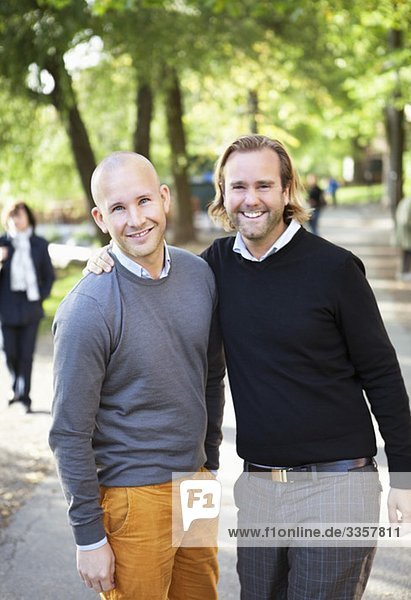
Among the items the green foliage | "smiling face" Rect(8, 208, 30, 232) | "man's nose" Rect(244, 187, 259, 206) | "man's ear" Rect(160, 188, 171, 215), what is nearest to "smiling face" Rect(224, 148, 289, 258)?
"man's nose" Rect(244, 187, 259, 206)

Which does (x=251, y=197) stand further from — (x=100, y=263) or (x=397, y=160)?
(x=397, y=160)

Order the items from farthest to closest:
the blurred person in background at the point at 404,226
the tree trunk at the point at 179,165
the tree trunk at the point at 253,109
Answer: the tree trunk at the point at 253,109 < the tree trunk at the point at 179,165 < the blurred person in background at the point at 404,226

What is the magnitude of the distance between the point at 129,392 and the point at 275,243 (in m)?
0.76

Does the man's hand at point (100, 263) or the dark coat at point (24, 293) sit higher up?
the man's hand at point (100, 263)

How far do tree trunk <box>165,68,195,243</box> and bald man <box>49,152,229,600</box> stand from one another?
756 inches

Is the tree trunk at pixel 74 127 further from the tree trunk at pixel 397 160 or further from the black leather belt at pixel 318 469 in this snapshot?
the black leather belt at pixel 318 469

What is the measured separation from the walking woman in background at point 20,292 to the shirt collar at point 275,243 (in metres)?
5.46

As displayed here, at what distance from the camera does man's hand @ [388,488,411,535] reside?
2910 mm

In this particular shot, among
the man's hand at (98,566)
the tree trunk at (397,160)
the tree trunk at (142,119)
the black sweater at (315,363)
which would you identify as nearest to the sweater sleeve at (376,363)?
the black sweater at (315,363)

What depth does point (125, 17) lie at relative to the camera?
1387 centimetres

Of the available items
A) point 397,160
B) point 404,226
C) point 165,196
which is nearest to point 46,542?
point 165,196

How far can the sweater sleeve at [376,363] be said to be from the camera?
284 cm

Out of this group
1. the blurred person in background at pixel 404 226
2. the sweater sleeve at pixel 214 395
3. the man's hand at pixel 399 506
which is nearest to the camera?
the man's hand at pixel 399 506

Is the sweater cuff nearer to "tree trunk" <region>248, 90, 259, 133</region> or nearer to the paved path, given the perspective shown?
the paved path
